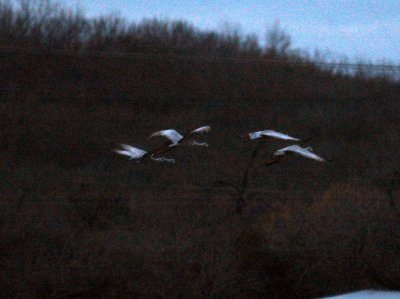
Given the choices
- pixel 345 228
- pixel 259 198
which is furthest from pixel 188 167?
pixel 345 228

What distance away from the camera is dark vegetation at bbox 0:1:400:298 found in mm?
7625

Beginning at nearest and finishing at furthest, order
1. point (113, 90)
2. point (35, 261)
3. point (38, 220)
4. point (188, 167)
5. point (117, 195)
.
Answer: point (35, 261) → point (38, 220) → point (117, 195) → point (188, 167) → point (113, 90)

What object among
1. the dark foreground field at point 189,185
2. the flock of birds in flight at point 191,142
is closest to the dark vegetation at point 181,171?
the dark foreground field at point 189,185

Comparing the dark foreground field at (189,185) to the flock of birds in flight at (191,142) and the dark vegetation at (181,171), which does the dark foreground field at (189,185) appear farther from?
the flock of birds in flight at (191,142)

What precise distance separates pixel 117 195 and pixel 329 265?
286 cm

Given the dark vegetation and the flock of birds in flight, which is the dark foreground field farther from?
the flock of birds in flight

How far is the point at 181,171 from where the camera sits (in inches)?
394

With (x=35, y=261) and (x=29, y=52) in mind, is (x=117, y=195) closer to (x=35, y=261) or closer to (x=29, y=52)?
(x=35, y=261)

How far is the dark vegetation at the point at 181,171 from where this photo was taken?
762 cm

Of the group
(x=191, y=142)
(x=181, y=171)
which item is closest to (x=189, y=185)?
(x=181, y=171)

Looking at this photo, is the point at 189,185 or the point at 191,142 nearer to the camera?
the point at 191,142


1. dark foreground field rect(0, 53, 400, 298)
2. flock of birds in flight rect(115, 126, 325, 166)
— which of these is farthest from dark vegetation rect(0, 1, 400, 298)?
flock of birds in flight rect(115, 126, 325, 166)

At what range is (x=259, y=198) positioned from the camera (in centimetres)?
950

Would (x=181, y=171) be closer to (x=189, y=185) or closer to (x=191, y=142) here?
(x=189, y=185)
